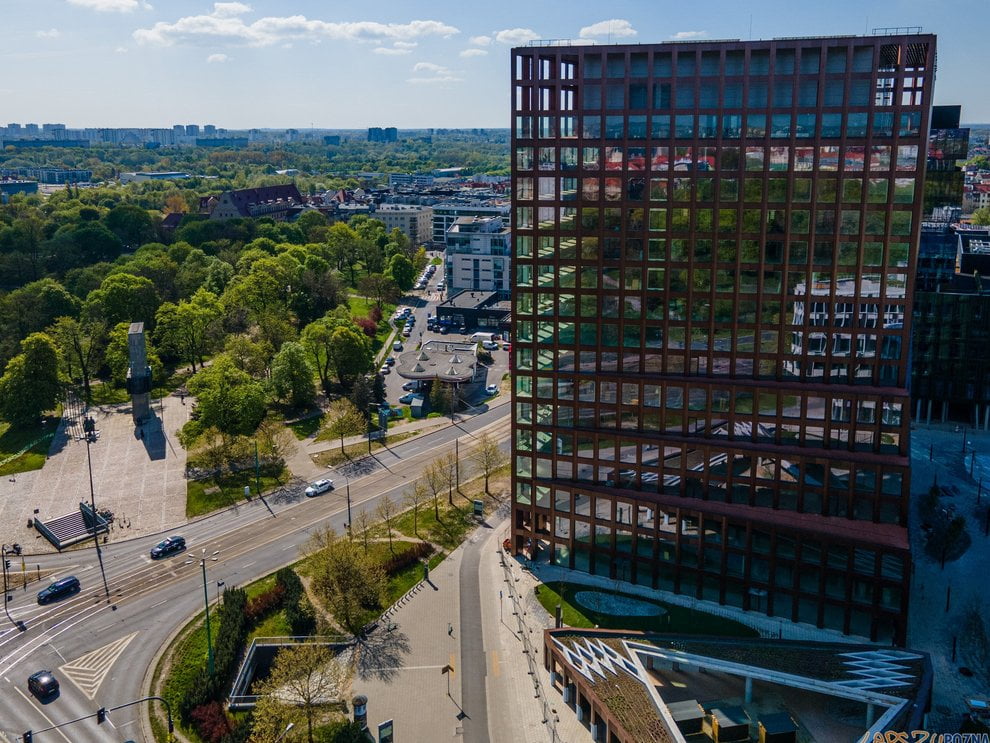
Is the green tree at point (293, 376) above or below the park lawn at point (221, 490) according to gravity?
above

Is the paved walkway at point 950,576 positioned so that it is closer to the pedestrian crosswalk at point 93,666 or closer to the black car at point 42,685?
the pedestrian crosswalk at point 93,666

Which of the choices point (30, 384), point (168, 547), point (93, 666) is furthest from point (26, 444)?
point (93, 666)

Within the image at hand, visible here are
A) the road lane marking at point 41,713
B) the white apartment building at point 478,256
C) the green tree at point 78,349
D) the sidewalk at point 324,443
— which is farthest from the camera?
the white apartment building at point 478,256

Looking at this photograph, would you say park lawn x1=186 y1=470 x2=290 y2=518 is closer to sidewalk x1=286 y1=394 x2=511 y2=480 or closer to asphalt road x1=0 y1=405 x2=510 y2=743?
asphalt road x1=0 y1=405 x2=510 y2=743

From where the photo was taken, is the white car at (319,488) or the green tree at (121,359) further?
the green tree at (121,359)

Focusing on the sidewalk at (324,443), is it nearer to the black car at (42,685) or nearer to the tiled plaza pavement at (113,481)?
the tiled plaza pavement at (113,481)

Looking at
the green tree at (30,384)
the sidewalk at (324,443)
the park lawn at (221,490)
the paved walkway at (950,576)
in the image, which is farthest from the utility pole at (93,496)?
the paved walkway at (950,576)

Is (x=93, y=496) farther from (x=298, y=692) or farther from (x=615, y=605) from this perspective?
(x=615, y=605)

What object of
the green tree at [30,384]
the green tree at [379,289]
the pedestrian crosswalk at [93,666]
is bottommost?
the pedestrian crosswalk at [93,666]

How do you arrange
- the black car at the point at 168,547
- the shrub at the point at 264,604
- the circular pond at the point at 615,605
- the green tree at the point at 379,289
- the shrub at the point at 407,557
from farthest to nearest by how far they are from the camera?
the green tree at the point at 379,289 < the black car at the point at 168,547 < the shrub at the point at 407,557 < the shrub at the point at 264,604 < the circular pond at the point at 615,605
